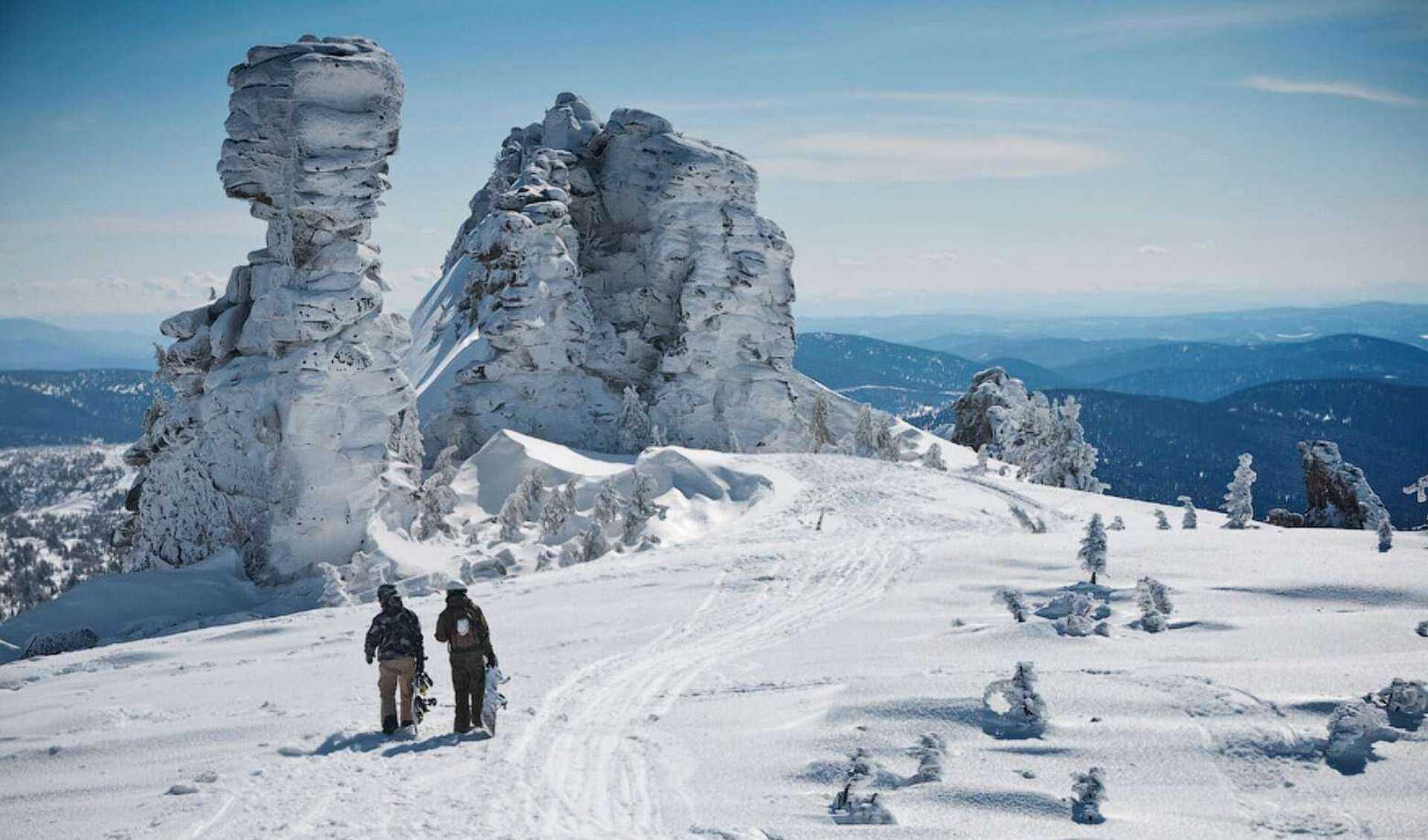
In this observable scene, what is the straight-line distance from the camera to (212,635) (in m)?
15.3

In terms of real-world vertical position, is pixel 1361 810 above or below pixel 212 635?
above

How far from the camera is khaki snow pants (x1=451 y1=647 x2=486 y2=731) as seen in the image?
904 cm

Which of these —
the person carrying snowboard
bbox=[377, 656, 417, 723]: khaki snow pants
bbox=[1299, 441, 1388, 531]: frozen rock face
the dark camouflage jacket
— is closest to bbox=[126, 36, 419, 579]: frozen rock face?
the dark camouflage jacket

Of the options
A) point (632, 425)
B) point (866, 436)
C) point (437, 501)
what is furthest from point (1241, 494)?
point (632, 425)

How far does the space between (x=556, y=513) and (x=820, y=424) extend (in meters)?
22.1

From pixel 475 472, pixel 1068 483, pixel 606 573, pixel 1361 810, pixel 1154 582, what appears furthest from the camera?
pixel 1068 483

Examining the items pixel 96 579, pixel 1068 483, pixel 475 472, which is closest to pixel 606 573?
pixel 96 579

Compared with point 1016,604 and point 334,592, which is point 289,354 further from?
point 1016,604

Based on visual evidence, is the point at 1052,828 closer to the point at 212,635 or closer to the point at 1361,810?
the point at 1361,810

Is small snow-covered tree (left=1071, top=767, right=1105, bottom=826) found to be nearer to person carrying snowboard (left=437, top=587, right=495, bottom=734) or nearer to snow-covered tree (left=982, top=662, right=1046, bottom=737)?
snow-covered tree (left=982, top=662, right=1046, bottom=737)

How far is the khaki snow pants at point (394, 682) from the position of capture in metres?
9.11

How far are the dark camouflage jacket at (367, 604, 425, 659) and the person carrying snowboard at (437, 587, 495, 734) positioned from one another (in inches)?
11.6

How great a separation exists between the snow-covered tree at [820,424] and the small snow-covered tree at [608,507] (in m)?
19.8

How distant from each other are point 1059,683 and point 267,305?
2176cm
